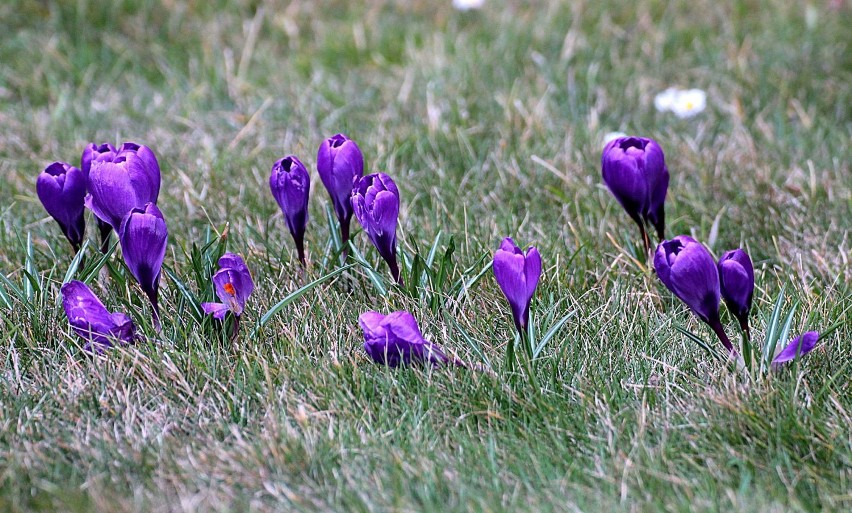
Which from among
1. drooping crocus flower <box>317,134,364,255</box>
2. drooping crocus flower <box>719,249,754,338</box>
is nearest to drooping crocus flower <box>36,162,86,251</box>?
drooping crocus flower <box>317,134,364,255</box>

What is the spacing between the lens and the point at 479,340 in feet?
6.48

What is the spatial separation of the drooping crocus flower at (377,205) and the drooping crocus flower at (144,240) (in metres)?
0.39

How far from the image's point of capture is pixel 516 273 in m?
1.83

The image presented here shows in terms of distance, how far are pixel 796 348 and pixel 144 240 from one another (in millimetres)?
1249

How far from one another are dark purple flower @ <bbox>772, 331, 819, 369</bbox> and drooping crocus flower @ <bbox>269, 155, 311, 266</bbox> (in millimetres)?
1022

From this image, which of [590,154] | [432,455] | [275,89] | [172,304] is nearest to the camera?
[432,455]

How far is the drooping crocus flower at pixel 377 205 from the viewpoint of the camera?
1.97 metres

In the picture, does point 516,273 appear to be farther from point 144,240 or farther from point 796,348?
point 144,240

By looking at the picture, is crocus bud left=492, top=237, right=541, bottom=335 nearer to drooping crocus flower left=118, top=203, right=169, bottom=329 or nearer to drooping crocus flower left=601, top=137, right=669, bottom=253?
drooping crocus flower left=601, top=137, right=669, bottom=253

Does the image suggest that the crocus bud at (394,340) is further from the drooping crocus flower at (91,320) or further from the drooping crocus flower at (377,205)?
the drooping crocus flower at (91,320)

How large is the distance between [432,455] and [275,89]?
7.80ft

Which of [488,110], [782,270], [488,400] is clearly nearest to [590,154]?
[488,110]

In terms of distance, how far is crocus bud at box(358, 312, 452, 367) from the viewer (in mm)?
1826

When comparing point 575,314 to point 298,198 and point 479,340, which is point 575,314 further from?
point 298,198
